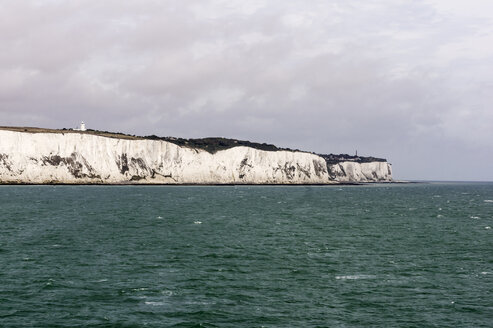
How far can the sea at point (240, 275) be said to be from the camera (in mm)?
22250

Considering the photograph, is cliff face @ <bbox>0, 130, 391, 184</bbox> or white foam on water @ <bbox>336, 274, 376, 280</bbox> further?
cliff face @ <bbox>0, 130, 391, 184</bbox>

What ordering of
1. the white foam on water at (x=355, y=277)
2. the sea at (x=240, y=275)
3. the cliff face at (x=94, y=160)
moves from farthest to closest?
1. the cliff face at (x=94, y=160)
2. the white foam on water at (x=355, y=277)
3. the sea at (x=240, y=275)

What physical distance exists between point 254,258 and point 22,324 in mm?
18850

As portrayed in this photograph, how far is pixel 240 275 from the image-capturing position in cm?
3048

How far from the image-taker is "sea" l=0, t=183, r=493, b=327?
2225 cm

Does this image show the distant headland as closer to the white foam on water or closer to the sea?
the sea

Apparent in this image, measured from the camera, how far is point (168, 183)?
181m

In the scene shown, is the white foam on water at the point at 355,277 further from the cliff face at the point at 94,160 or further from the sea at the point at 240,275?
the cliff face at the point at 94,160

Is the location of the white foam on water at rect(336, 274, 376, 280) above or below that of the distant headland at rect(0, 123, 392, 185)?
below

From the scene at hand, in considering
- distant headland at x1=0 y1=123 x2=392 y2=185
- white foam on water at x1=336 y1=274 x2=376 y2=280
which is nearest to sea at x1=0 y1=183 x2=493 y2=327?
white foam on water at x1=336 y1=274 x2=376 y2=280

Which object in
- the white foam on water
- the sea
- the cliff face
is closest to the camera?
the sea

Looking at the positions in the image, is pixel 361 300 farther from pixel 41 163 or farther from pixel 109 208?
pixel 41 163

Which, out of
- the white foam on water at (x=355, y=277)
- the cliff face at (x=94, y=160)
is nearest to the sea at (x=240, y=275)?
the white foam on water at (x=355, y=277)

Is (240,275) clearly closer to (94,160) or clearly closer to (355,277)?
(355,277)
